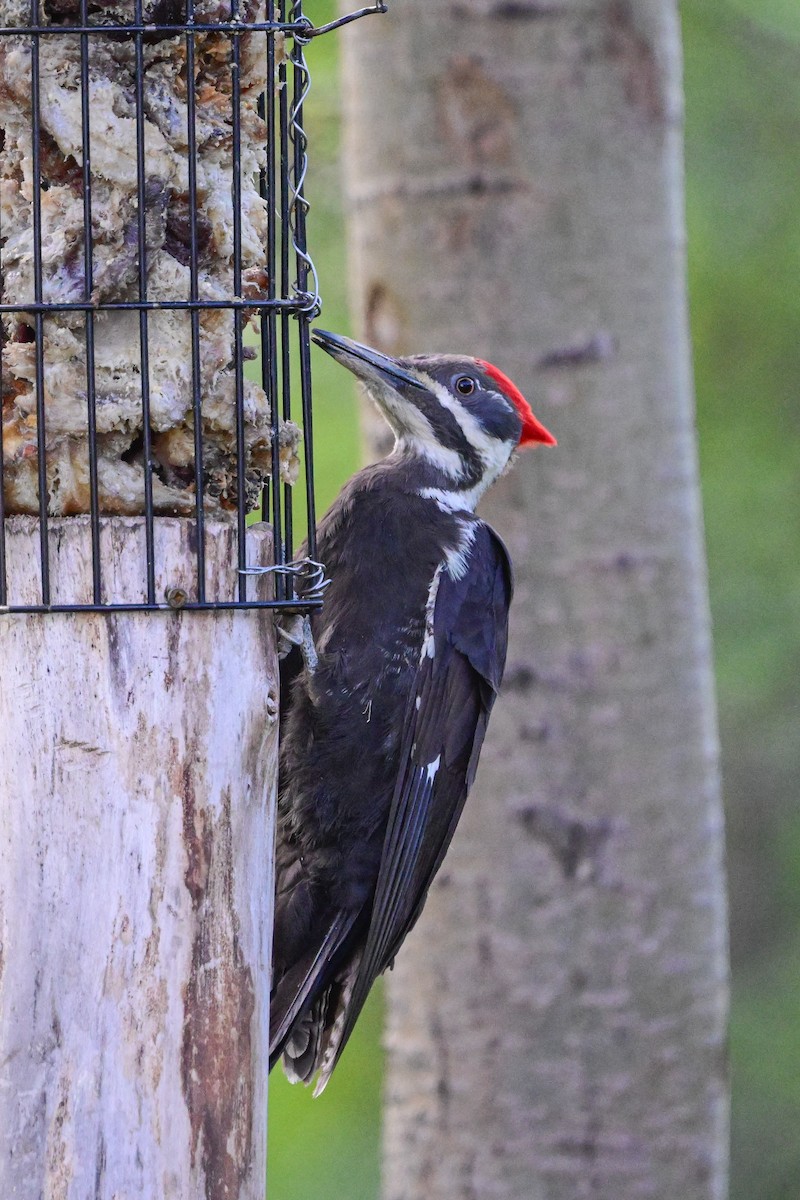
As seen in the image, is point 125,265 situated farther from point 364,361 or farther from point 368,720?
point 368,720

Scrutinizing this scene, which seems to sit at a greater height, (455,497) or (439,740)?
(455,497)

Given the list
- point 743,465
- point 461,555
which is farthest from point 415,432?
point 743,465

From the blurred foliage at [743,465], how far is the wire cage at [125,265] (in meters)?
3.66

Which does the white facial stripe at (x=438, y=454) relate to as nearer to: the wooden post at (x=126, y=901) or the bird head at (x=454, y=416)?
the bird head at (x=454, y=416)

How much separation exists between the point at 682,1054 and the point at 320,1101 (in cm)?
370

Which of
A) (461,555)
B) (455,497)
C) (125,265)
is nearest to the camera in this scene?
(125,265)

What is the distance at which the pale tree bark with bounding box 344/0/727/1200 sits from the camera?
353cm

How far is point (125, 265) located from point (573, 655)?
1.52 m

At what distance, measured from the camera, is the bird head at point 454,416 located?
3.46m

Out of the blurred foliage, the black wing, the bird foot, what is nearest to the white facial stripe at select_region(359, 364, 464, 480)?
the black wing

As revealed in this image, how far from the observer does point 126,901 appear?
225 cm

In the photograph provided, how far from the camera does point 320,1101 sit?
22.7 ft

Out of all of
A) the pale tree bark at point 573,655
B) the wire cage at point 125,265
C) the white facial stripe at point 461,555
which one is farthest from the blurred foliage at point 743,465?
the wire cage at point 125,265

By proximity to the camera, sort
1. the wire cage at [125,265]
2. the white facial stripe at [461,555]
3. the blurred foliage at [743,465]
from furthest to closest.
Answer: the blurred foliage at [743,465] → the white facial stripe at [461,555] → the wire cage at [125,265]
